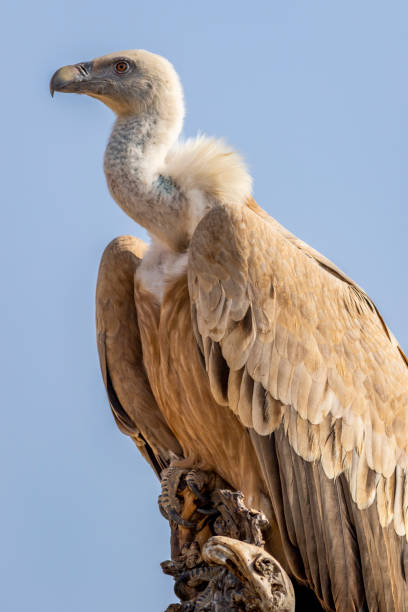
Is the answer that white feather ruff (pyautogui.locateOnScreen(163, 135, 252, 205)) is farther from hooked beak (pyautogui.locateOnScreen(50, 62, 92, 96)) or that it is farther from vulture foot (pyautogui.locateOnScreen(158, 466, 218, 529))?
Result: vulture foot (pyautogui.locateOnScreen(158, 466, 218, 529))

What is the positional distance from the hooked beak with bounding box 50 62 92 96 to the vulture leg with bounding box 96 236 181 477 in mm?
983

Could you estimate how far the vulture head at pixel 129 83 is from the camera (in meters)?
7.20

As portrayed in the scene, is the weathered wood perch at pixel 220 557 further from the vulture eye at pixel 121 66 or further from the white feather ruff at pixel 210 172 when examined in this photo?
the vulture eye at pixel 121 66

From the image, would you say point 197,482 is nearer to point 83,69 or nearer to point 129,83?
point 129,83

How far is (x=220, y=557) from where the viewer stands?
5.82 metres

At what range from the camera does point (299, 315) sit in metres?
6.70

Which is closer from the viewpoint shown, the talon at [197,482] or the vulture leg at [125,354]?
the talon at [197,482]

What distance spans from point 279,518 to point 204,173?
2.02 metres

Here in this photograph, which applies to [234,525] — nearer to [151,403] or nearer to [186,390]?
[186,390]

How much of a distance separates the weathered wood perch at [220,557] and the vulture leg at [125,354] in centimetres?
51

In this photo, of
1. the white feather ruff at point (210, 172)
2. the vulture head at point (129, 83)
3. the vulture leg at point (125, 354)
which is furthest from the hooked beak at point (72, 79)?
the vulture leg at point (125, 354)

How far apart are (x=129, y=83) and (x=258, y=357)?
1.94 metres

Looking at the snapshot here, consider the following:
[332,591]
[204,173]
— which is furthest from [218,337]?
[332,591]

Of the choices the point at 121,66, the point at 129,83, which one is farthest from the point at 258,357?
the point at 121,66
